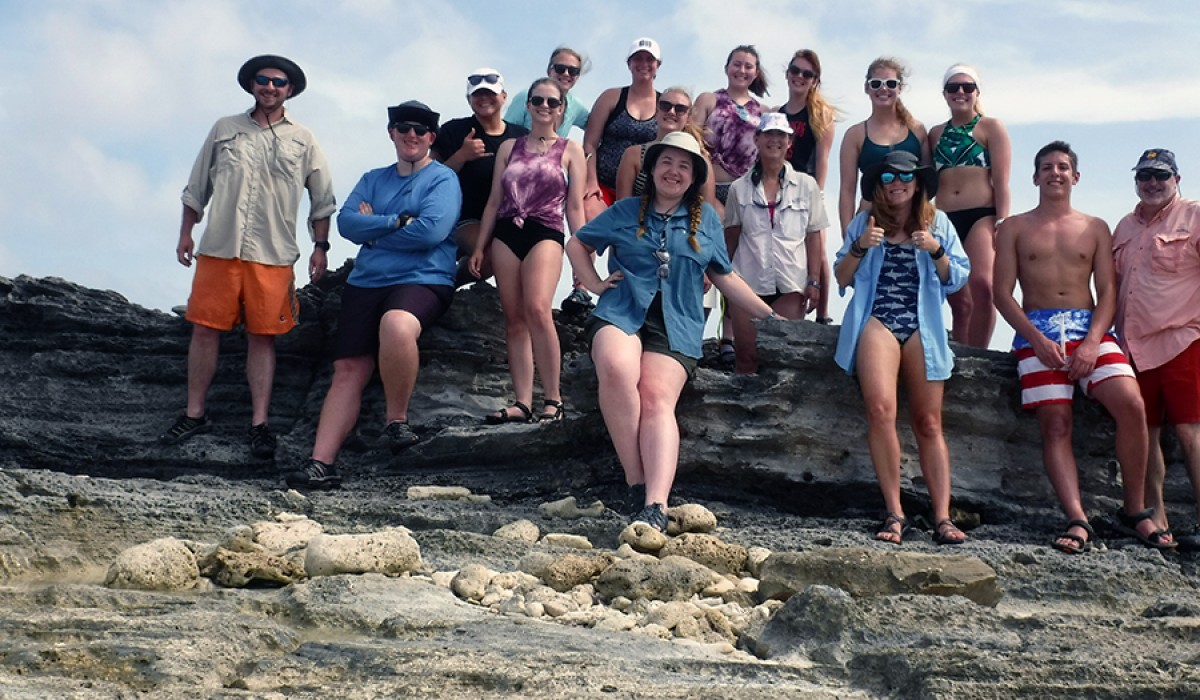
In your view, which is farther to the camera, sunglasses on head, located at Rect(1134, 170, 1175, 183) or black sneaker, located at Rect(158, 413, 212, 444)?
black sneaker, located at Rect(158, 413, 212, 444)

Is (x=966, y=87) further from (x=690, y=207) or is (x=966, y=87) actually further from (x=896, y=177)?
(x=690, y=207)

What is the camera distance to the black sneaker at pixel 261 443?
11.3 meters

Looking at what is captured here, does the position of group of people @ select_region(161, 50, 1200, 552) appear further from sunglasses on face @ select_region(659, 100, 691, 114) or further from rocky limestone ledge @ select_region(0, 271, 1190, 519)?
rocky limestone ledge @ select_region(0, 271, 1190, 519)

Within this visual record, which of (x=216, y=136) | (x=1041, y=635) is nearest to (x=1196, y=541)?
(x=1041, y=635)

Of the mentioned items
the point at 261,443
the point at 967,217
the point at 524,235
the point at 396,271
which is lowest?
the point at 261,443

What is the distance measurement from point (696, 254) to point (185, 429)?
4.78 meters

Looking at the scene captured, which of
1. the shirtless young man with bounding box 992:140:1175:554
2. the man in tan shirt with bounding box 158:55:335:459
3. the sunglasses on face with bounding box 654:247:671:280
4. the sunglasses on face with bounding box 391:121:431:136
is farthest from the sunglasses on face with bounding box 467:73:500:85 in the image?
the shirtless young man with bounding box 992:140:1175:554

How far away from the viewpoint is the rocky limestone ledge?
990 centimetres

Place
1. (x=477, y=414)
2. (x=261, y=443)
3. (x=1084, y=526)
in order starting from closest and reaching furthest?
(x=1084, y=526) < (x=261, y=443) < (x=477, y=414)

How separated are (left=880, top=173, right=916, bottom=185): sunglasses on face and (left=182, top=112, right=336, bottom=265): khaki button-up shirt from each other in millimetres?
4602

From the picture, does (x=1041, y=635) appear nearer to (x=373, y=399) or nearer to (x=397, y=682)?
(x=397, y=682)

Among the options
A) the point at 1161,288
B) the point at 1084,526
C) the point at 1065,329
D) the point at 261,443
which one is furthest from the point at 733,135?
the point at 261,443

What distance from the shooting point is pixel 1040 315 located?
974 cm

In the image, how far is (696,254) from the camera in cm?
945
